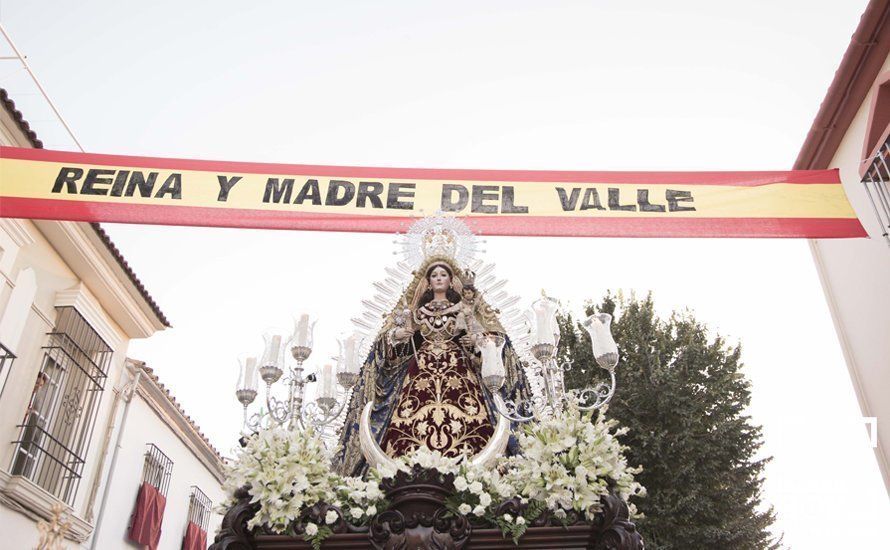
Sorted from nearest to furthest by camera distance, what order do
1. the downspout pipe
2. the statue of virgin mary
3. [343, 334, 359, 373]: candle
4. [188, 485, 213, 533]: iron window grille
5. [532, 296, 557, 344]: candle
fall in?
[532, 296, 557, 344]: candle, [343, 334, 359, 373]: candle, the statue of virgin mary, the downspout pipe, [188, 485, 213, 533]: iron window grille

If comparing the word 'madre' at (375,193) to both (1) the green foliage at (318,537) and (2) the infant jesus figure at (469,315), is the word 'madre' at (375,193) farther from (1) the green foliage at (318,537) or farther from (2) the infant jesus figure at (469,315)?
(1) the green foliage at (318,537)

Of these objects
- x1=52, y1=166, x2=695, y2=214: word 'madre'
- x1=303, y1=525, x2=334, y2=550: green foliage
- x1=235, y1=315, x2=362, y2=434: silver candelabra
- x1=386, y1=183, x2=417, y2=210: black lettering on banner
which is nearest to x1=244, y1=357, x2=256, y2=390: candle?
x1=235, y1=315, x2=362, y2=434: silver candelabra

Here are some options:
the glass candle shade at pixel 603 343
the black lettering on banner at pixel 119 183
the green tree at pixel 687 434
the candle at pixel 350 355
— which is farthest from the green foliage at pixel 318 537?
the green tree at pixel 687 434

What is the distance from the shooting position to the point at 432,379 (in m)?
4.95

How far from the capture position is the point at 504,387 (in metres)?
5.08

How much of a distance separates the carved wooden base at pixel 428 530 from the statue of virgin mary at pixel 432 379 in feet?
3.16

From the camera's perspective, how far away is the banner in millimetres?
6250

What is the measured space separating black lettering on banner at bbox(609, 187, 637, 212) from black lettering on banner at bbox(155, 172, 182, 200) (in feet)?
13.4

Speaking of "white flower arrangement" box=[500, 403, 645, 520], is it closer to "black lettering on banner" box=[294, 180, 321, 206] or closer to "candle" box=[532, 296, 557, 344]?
"candle" box=[532, 296, 557, 344]

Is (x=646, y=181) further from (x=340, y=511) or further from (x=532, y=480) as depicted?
(x=340, y=511)

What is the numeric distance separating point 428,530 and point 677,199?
14.7ft

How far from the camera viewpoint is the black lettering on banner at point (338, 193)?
258 inches

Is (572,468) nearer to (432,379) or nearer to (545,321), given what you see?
(545,321)

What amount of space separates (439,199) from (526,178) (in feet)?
2.97
